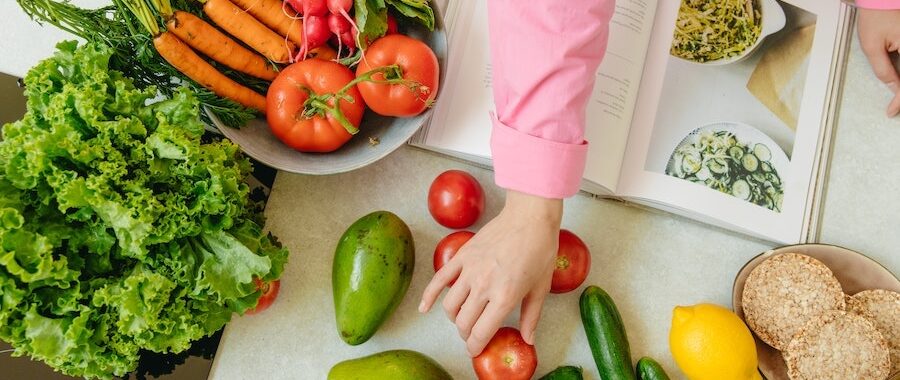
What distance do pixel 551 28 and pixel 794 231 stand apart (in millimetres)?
478

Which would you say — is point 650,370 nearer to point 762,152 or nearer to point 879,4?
point 762,152

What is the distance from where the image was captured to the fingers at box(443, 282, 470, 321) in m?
0.74

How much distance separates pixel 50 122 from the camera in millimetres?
605

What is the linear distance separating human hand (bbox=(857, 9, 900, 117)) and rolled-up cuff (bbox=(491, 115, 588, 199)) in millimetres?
560

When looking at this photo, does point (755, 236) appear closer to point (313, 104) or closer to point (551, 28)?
point (551, 28)

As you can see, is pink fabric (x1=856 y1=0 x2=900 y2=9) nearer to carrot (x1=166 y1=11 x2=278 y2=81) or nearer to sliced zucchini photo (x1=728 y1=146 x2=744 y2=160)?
sliced zucchini photo (x1=728 y1=146 x2=744 y2=160)

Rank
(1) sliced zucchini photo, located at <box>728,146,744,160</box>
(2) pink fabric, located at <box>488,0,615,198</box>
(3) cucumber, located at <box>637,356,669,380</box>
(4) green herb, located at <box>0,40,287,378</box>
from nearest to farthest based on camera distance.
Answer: (4) green herb, located at <box>0,40,287,378</box>, (2) pink fabric, located at <box>488,0,615,198</box>, (3) cucumber, located at <box>637,356,669,380</box>, (1) sliced zucchini photo, located at <box>728,146,744,160</box>

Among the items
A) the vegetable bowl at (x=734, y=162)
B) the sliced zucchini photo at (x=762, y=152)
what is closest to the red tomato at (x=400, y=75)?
the vegetable bowl at (x=734, y=162)

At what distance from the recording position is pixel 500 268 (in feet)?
2.39

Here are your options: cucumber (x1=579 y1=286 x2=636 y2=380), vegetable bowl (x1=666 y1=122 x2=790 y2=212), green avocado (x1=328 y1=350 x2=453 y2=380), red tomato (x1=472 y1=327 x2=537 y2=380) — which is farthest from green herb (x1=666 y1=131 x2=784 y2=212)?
green avocado (x1=328 y1=350 x2=453 y2=380)

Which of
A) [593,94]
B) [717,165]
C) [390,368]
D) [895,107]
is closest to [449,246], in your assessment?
[390,368]

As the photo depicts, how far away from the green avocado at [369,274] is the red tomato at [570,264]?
185mm

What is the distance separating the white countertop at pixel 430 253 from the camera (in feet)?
2.68

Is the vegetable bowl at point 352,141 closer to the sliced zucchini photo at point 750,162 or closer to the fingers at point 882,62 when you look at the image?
the sliced zucchini photo at point 750,162
